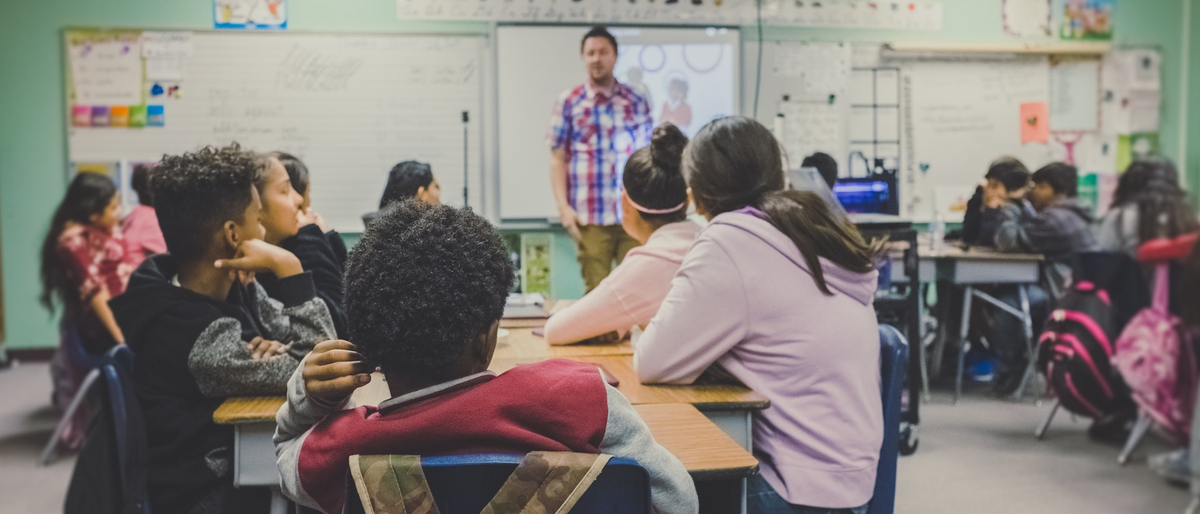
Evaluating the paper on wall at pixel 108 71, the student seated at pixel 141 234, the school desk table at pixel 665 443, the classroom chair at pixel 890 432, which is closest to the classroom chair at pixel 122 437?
the school desk table at pixel 665 443

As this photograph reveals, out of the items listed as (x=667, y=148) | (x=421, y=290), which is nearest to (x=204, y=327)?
(x=421, y=290)

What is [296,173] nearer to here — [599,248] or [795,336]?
[795,336]

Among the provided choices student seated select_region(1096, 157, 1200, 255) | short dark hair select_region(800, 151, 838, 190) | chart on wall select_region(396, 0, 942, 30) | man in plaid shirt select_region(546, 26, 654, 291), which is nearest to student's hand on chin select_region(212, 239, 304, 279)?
student seated select_region(1096, 157, 1200, 255)

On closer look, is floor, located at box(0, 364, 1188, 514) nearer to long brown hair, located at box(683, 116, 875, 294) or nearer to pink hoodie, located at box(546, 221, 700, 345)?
long brown hair, located at box(683, 116, 875, 294)

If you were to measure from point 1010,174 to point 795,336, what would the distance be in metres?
3.72

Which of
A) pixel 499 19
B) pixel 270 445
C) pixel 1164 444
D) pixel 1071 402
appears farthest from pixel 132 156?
pixel 1164 444

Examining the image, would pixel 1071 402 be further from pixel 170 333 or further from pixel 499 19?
pixel 499 19

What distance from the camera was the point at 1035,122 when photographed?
5.24 m

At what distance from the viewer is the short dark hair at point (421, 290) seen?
0.90 metres

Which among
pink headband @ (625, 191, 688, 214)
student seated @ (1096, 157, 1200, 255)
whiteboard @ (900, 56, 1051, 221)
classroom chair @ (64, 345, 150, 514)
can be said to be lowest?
classroom chair @ (64, 345, 150, 514)

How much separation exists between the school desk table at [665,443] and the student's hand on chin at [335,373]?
0.42 m

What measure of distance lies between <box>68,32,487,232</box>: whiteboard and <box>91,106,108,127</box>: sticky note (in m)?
0.03

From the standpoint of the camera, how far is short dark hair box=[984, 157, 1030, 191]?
460cm

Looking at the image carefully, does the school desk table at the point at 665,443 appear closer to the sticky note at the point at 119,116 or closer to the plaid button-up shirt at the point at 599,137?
the plaid button-up shirt at the point at 599,137
